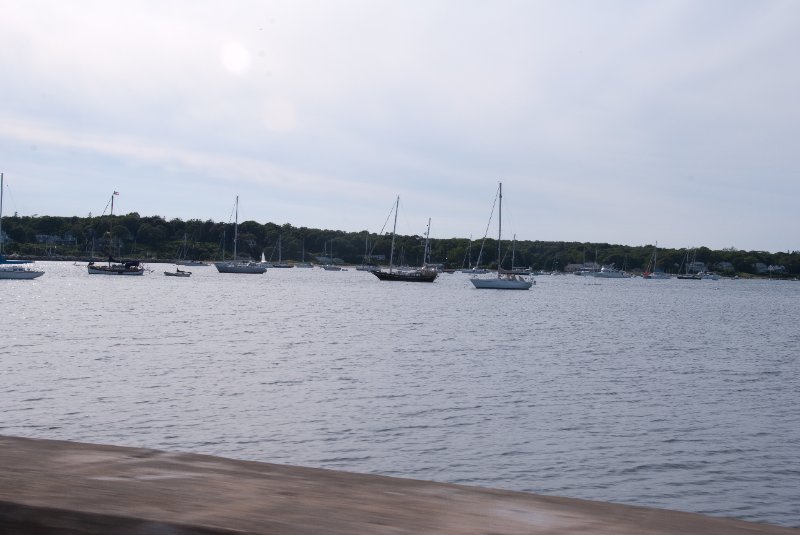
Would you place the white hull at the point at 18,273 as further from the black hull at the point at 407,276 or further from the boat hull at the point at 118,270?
the black hull at the point at 407,276

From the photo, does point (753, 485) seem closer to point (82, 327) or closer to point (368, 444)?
point (368, 444)

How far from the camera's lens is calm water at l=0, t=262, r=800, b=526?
15602 mm

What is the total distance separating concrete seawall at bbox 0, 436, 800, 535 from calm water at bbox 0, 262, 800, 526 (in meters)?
11.8

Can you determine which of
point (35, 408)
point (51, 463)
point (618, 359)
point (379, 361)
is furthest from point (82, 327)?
point (51, 463)

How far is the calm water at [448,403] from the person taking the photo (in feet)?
51.2

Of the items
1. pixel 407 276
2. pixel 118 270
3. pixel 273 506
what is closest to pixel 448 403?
pixel 273 506

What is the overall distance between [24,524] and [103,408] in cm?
1915

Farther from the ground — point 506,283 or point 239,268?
point 506,283

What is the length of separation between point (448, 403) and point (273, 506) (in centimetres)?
1981

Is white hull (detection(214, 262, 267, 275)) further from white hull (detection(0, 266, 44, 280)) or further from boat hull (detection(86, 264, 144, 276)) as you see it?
white hull (detection(0, 266, 44, 280))

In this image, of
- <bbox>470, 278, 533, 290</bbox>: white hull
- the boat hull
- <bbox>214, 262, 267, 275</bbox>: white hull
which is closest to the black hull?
<bbox>470, 278, 533, 290</bbox>: white hull

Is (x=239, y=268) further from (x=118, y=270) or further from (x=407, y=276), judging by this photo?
(x=407, y=276)

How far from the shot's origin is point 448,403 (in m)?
22.1

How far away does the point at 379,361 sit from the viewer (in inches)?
1239
